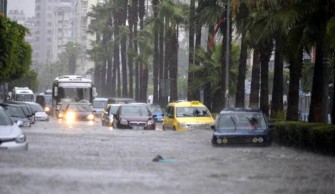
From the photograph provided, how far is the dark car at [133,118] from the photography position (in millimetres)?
42156

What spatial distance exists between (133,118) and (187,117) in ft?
12.6

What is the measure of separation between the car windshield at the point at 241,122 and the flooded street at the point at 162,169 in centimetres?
89

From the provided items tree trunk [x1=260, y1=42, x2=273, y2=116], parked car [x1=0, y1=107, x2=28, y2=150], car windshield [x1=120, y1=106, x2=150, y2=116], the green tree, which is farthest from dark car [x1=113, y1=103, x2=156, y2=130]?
parked car [x1=0, y1=107, x2=28, y2=150]

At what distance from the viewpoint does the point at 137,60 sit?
82125 millimetres

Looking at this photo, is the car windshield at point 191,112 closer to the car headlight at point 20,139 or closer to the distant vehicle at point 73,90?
the car headlight at point 20,139

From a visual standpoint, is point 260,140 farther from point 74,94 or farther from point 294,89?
point 74,94

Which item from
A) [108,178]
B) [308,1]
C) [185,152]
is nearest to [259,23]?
[308,1]

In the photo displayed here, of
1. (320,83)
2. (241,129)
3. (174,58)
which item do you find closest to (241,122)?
(241,129)

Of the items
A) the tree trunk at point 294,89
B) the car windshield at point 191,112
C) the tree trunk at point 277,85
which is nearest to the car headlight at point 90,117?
the car windshield at point 191,112

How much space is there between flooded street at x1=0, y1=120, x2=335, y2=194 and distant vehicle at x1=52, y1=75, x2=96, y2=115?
30.4m

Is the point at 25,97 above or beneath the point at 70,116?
above

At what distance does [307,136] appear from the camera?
27.5 meters

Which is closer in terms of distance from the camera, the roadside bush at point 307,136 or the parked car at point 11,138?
the parked car at point 11,138

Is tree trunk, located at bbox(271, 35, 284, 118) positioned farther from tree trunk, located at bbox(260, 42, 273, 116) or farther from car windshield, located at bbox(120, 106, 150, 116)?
car windshield, located at bbox(120, 106, 150, 116)
